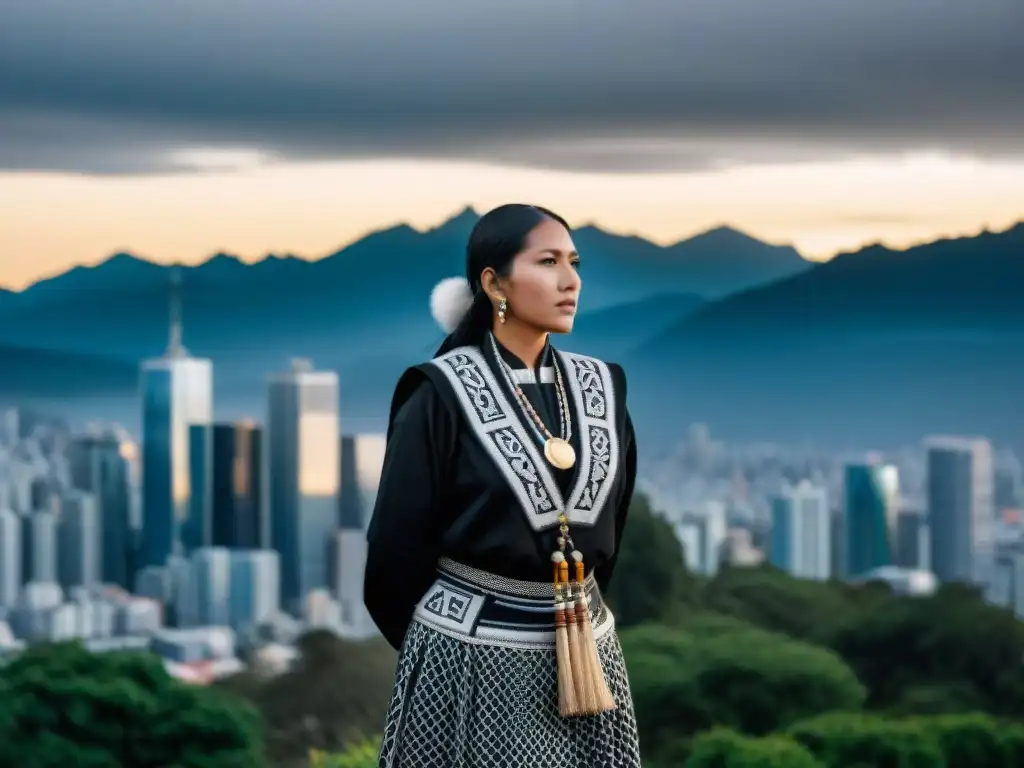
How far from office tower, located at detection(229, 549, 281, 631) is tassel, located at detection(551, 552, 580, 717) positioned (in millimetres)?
6030

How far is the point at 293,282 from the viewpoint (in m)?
8.20

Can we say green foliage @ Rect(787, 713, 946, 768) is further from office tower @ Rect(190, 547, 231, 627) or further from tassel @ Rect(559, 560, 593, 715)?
tassel @ Rect(559, 560, 593, 715)

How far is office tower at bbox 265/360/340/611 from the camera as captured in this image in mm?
7859

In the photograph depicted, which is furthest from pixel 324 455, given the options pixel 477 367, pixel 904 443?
pixel 477 367

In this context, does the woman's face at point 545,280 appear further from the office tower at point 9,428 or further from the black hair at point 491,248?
the office tower at point 9,428

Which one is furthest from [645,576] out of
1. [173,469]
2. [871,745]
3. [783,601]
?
[173,469]

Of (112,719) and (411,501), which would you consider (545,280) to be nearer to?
(411,501)

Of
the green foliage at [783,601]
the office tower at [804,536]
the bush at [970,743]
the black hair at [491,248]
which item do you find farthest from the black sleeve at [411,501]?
the office tower at [804,536]

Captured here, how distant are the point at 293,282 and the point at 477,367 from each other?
20.0 ft

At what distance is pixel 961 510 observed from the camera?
818cm

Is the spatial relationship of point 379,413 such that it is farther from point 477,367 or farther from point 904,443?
point 477,367

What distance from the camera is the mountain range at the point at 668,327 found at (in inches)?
308

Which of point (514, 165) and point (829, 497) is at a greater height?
point (514, 165)

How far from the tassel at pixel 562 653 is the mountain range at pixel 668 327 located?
5.06m
